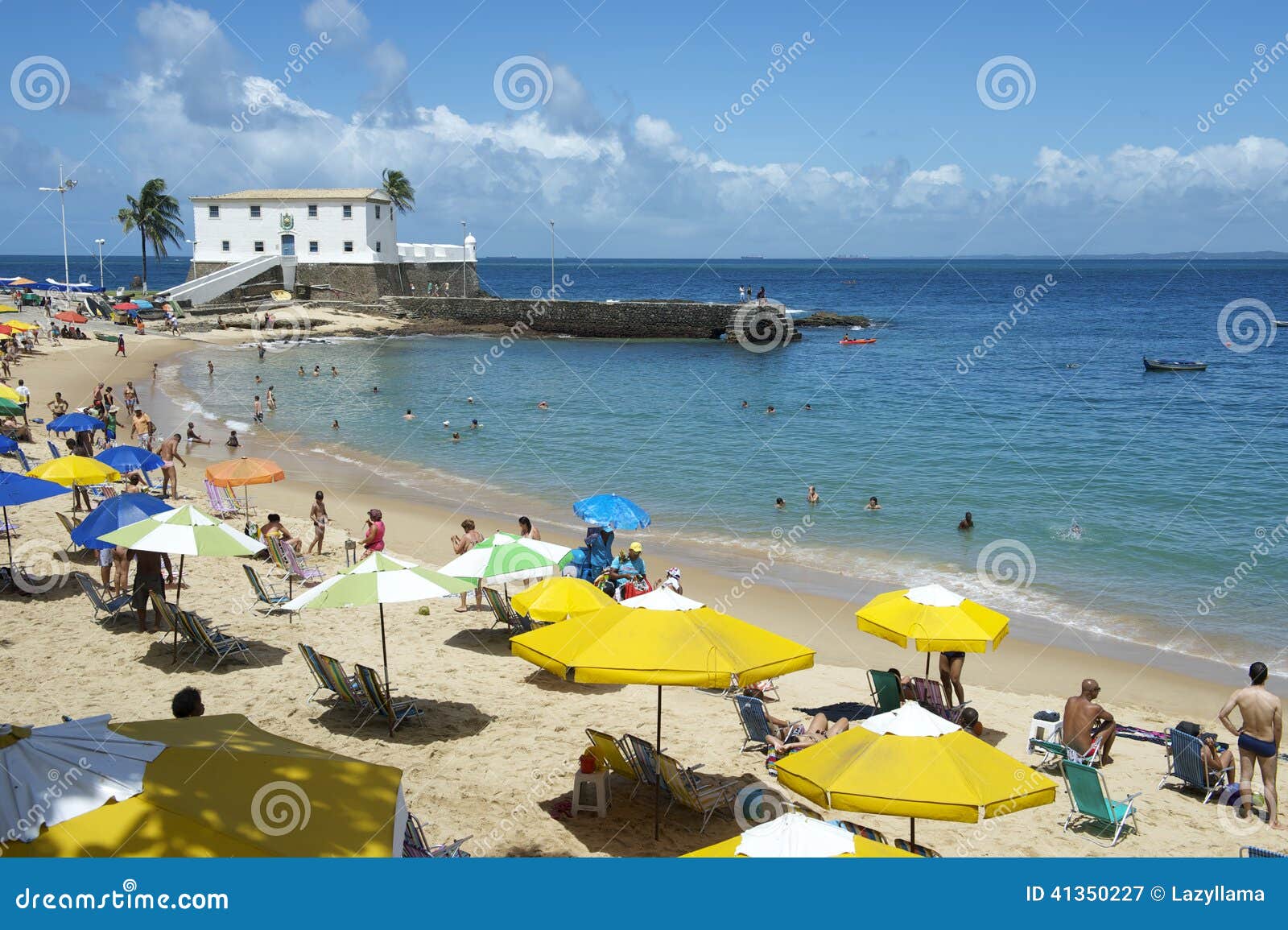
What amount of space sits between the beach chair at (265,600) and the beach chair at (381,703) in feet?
11.4

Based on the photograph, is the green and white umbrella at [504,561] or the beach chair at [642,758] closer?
the beach chair at [642,758]

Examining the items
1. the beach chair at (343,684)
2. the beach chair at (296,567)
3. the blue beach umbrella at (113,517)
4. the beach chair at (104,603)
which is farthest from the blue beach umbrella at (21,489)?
the beach chair at (343,684)

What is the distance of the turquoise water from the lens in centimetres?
1903

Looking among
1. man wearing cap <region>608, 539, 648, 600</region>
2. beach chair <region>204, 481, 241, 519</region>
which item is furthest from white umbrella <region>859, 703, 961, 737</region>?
beach chair <region>204, 481, 241, 519</region>

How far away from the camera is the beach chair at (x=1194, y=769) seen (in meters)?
9.53

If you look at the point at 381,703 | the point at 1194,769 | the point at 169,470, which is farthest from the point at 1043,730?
the point at 169,470

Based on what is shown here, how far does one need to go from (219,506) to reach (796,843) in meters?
17.9

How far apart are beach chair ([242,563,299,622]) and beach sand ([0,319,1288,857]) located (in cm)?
23

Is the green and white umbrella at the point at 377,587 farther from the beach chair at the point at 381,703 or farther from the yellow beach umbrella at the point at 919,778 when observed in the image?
the yellow beach umbrella at the point at 919,778

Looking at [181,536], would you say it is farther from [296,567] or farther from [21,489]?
[296,567]

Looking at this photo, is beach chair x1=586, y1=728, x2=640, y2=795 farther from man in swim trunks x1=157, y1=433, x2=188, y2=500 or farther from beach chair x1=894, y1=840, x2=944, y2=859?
man in swim trunks x1=157, y1=433, x2=188, y2=500

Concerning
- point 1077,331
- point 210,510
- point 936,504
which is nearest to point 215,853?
point 210,510

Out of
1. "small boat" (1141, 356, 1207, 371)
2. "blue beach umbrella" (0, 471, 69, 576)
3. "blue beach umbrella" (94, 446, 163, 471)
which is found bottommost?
"blue beach umbrella" (0, 471, 69, 576)

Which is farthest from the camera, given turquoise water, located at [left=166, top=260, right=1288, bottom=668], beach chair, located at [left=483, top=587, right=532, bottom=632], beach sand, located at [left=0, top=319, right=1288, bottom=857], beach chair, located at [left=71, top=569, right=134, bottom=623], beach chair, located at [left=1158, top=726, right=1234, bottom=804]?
turquoise water, located at [left=166, top=260, right=1288, bottom=668]
